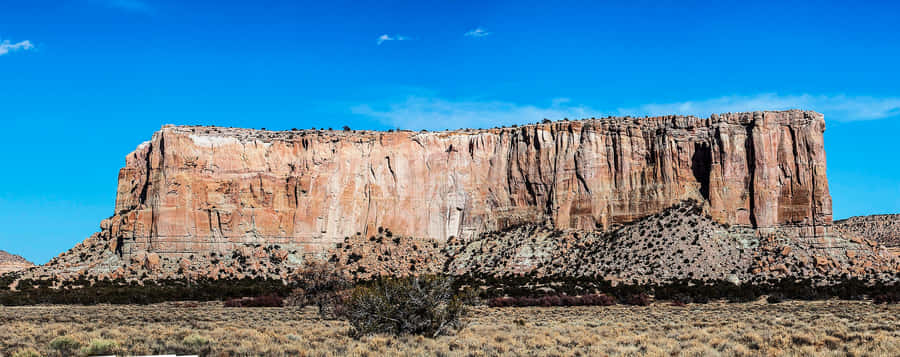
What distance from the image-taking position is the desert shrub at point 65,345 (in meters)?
20.8

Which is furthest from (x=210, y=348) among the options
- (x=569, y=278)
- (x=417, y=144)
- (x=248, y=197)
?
(x=417, y=144)

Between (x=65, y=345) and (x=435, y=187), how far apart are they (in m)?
56.0

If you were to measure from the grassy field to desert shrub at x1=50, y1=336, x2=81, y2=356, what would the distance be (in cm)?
3

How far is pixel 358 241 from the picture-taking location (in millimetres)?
72188

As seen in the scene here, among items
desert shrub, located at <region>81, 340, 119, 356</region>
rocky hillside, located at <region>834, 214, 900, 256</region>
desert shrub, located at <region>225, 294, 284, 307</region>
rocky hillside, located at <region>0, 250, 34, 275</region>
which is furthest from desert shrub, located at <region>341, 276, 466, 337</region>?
rocky hillside, located at <region>0, 250, 34, 275</region>

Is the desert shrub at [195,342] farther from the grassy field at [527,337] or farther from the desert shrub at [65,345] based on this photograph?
the desert shrub at [65,345]

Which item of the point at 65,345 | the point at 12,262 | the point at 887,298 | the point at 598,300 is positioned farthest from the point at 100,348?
the point at 12,262

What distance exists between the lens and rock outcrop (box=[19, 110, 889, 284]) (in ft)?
209

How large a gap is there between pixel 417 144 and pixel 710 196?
29.4 metres

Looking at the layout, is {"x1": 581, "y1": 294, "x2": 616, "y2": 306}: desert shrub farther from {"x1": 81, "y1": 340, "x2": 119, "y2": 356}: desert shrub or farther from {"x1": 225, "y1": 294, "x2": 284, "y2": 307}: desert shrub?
{"x1": 81, "y1": 340, "x2": 119, "y2": 356}: desert shrub

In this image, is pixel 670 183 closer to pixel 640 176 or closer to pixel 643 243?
pixel 640 176

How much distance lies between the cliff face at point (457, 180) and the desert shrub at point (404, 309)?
145ft

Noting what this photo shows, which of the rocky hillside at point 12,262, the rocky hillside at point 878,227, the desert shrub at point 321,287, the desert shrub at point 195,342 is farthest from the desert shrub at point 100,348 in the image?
the rocky hillside at point 878,227

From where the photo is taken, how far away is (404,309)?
2505cm
